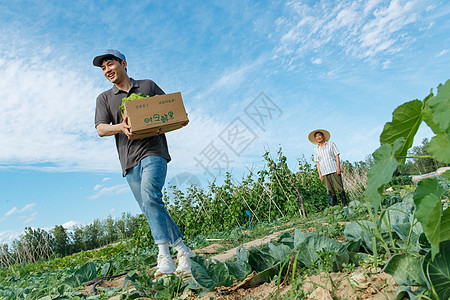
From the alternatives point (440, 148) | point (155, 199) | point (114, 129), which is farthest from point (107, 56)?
point (440, 148)

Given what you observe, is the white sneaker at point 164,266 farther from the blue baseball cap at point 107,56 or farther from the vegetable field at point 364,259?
the blue baseball cap at point 107,56

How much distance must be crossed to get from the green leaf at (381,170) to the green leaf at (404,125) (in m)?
0.03

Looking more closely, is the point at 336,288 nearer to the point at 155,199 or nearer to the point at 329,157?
the point at 155,199

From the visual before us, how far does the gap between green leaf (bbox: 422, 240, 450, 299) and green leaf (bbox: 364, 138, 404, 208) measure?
319mm

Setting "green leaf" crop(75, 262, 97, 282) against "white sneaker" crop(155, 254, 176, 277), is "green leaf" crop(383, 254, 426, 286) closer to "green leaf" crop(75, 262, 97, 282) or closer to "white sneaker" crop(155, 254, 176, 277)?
"white sneaker" crop(155, 254, 176, 277)

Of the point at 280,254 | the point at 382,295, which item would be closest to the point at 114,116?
the point at 280,254

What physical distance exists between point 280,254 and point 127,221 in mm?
14767

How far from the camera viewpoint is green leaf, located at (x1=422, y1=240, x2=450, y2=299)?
932mm

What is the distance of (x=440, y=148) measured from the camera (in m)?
0.80

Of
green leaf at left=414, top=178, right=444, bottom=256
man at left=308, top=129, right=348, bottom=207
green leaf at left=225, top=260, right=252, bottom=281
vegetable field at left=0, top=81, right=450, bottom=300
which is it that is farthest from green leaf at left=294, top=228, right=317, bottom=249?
man at left=308, top=129, right=348, bottom=207

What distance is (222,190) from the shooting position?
7941 mm

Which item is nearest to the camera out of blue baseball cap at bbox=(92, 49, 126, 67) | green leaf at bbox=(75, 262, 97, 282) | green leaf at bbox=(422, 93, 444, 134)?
green leaf at bbox=(422, 93, 444, 134)

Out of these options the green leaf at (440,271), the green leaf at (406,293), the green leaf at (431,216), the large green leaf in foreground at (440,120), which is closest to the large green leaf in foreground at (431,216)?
the green leaf at (431,216)

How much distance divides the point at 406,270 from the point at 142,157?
6.95 feet
